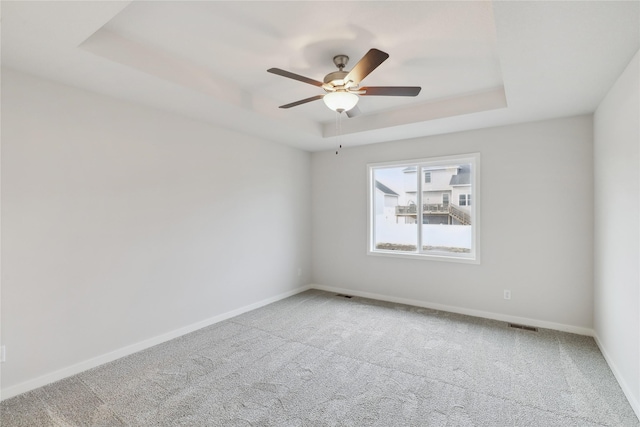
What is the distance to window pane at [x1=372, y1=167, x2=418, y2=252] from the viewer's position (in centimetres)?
461

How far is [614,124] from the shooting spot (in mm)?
2574

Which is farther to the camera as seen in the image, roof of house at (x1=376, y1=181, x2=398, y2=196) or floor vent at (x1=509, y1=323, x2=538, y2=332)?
roof of house at (x1=376, y1=181, x2=398, y2=196)

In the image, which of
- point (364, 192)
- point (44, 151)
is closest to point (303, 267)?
point (364, 192)

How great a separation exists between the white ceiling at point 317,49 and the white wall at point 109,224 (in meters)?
0.30

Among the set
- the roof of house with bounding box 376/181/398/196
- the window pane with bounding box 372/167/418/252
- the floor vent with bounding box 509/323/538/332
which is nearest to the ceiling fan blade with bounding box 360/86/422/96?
the window pane with bounding box 372/167/418/252

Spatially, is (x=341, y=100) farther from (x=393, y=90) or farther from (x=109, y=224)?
(x=109, y=224)

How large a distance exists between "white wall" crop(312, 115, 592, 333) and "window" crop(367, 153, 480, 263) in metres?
0.12

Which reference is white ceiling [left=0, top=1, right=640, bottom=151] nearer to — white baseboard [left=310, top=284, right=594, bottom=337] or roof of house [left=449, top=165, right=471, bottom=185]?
roof of house [left=449, top=165, right=471, bottom=185]

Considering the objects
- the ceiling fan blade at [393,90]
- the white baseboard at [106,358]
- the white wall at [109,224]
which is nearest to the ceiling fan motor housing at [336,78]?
the ceiling fan blade at [393,90]

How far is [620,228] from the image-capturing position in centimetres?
244

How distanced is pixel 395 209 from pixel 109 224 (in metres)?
3.66

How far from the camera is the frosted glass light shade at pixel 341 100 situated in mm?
2438

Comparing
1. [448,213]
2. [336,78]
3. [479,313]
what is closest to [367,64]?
[336,78]

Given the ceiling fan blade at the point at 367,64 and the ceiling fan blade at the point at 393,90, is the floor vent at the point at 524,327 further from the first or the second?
the ceiling fan blade at the point at 367,64
